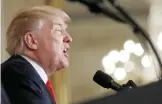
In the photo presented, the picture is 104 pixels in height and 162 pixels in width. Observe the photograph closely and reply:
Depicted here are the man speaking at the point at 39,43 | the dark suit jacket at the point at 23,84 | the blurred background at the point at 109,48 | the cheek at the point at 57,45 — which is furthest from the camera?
the blurred background at the point at 109,48

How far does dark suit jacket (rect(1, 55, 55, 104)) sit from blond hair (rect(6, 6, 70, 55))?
0.41 ft

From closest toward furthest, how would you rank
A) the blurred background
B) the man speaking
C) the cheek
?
1. the man speaking
2. the cheek
3. the blurred background

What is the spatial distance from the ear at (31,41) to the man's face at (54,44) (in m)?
0.01

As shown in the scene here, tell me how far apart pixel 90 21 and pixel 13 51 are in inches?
75.8

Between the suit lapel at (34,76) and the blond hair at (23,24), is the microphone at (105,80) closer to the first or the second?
the suit lapel at (34,76)

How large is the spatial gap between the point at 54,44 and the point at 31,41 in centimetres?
6

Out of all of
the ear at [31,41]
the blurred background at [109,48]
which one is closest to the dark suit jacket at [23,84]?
the ear at [31,41]

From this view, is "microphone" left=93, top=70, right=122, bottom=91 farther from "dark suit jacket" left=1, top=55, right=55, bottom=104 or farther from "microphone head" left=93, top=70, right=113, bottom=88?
"dark suit jacket" left=1, top=55, right=55, bottom=104

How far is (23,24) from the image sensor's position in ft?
3.63

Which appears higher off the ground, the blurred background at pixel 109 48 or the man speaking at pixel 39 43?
the man speaking at pixel 39 43

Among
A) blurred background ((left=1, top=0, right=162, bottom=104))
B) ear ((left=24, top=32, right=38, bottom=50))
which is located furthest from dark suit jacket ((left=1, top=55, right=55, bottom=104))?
blurred background ((left=1, top=0, right=162, bottom=104))

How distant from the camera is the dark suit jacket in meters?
0.90

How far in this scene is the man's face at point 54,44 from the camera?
110cm

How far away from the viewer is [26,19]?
110 cm
